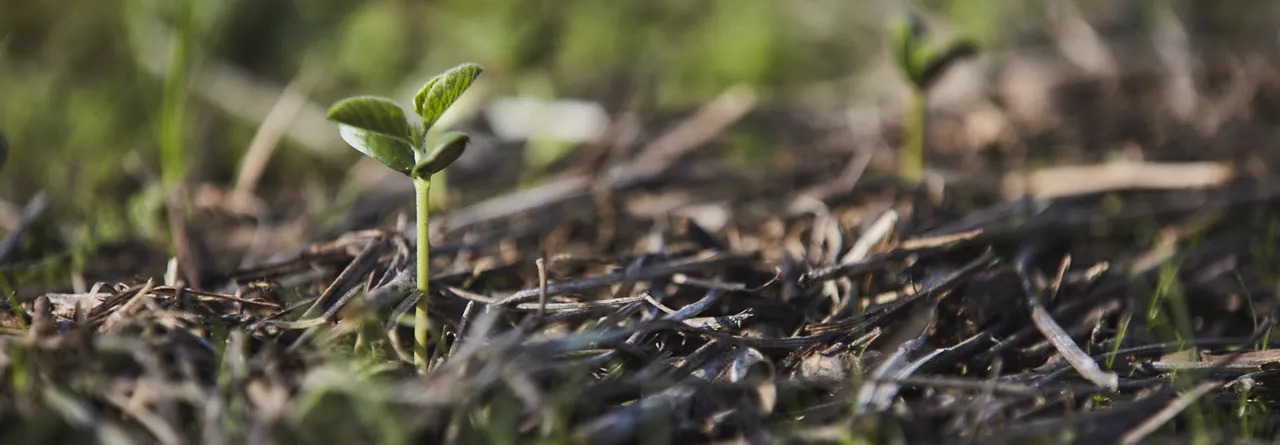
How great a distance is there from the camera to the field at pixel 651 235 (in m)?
1.28

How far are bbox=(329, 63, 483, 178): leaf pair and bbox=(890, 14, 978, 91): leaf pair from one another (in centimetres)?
128

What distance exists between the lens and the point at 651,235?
2072 millimetres

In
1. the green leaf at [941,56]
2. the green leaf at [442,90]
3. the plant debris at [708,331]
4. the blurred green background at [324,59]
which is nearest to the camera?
the plant debris at [708,331]

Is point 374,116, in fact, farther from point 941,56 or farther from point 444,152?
point 941,56

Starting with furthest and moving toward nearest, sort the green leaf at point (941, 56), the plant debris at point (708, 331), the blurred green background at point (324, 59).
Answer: the blurred green background at point (324, 59) < the green leaf at point (941, 56) < the plant debris at point (708, 331)

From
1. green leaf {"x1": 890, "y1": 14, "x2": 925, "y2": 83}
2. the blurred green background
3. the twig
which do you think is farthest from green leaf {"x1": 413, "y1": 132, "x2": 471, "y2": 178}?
green leaf {"x1": 890, "y1": 14, "x2": 925, "y2": 83}

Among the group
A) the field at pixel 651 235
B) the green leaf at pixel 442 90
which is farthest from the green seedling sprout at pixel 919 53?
the green leaf at pixel 442 90

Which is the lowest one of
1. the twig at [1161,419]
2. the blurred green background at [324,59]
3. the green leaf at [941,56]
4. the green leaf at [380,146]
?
the twig at [1161,419]

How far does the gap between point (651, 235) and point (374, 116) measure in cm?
87

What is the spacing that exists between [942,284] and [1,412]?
1.46 m

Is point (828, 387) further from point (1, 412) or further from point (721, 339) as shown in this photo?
point (1, 412)

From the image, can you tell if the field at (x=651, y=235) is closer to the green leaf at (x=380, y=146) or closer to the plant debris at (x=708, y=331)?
the plant debris at (x=708, y=331)

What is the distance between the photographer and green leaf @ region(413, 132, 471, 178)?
4.06 ft

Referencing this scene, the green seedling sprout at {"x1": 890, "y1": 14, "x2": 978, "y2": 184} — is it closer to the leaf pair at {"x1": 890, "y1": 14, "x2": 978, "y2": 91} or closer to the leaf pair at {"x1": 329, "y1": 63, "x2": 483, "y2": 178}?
the leaf pair at {"x1": 890, "y1": 14, "x2": 978, "y2": 91}
